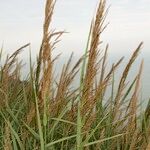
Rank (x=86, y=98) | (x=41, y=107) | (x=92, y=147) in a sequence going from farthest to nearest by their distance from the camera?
(x=92, y=147) → (x=41, y=107) → (x=86, y=98)

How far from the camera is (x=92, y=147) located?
185 cm

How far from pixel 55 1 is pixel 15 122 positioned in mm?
770

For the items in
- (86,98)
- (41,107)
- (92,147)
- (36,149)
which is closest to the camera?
(86,98)

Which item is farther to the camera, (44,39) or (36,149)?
(36,149)

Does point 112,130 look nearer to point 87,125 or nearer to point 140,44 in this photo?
point 140,44

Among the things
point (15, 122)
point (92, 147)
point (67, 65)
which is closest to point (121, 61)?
point (67, 65)

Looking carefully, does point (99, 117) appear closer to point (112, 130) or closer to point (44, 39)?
point (112, 130)

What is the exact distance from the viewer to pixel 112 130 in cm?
201

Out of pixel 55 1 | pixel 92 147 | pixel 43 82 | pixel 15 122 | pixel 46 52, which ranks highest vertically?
pixel 55 1

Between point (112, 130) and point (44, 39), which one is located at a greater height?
point (44, 39)

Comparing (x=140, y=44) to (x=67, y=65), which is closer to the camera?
(x=140, y=44)

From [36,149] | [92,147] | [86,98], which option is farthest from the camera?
[92,147]

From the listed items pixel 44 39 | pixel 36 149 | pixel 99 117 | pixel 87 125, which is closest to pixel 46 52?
pixel 44 39

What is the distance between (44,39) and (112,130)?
84 centimetres
